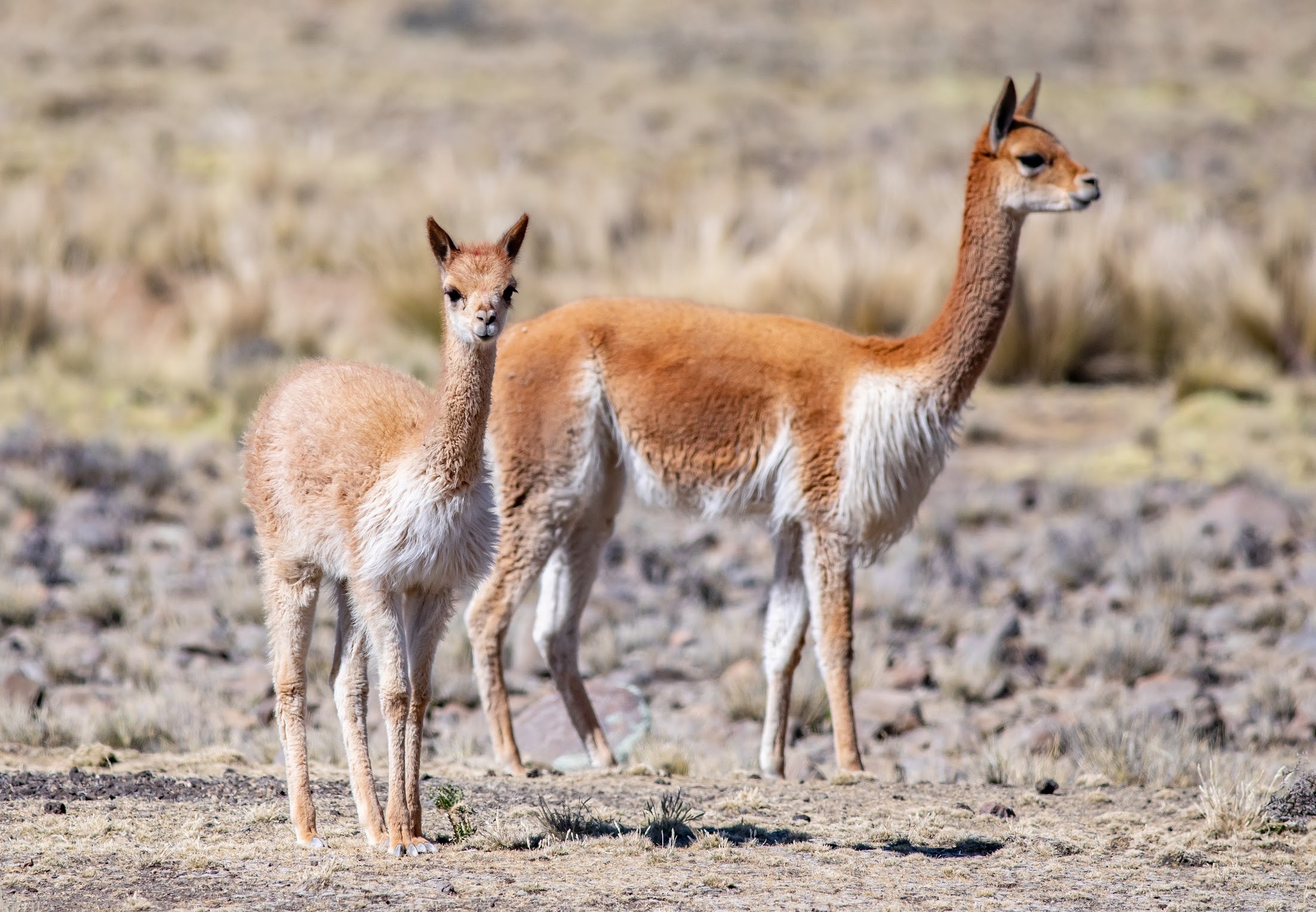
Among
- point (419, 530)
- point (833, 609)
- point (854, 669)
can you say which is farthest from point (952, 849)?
point (854, 669)

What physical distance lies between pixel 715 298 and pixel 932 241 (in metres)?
2.65

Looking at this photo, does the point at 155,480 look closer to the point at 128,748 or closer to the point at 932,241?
the point at 128,748

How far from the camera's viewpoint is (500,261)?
454 cm

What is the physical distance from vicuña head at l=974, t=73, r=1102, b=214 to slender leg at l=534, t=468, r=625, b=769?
202cm

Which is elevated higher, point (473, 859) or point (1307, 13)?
point (1307, 13)

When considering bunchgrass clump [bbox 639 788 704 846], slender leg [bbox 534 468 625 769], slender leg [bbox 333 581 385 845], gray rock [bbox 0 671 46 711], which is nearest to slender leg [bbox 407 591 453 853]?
slender leg [bbox 333 581 385 845]

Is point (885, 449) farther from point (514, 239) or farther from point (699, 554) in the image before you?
point (699, 554)

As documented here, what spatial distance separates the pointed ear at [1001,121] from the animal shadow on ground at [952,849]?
9.66 ft

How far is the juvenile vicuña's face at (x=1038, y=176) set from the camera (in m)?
6.52

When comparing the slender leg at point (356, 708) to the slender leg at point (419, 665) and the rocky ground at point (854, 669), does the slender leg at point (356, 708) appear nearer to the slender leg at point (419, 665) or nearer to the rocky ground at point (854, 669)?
the slender leg at point (419, 665)

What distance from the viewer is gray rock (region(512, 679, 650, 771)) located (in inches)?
271

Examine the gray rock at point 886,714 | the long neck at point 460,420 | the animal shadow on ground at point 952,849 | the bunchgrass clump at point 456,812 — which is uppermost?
the long neck at point 460,420

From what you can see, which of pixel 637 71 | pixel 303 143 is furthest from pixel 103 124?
pixel 637 71

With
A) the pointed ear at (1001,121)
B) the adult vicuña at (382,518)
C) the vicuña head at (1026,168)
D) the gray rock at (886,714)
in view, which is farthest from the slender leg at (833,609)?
the adult vicuña at (382,518)
